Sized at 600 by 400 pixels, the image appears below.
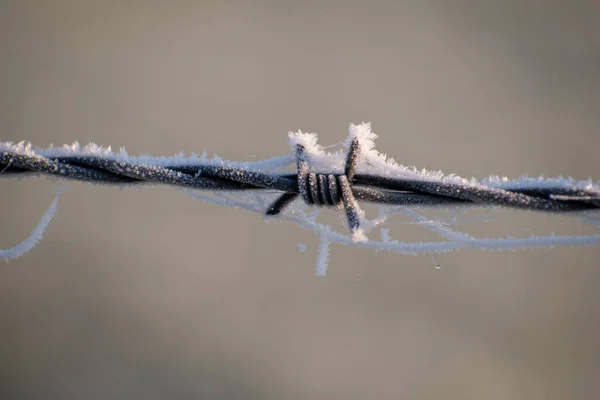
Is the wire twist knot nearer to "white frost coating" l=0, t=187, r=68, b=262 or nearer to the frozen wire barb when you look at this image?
the frozen wire barb

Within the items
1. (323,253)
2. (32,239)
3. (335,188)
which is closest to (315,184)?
Result: (335,188)

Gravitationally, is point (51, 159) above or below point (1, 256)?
above

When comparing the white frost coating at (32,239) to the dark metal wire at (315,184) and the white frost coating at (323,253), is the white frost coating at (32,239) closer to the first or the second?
the dark metal wire at (315,184)

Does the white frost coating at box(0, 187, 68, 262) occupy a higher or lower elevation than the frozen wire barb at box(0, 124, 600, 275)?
lower

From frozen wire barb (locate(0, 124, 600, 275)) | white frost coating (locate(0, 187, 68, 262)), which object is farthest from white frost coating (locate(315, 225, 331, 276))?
white frost coating (locate(0, 187, 68, 262))

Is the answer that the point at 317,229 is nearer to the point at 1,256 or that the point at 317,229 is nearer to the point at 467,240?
the point at 467,240

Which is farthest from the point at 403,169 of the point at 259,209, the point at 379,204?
the point at 259,209

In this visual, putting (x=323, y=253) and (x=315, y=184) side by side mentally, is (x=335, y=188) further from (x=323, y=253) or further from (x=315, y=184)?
(x=323, y=253)
